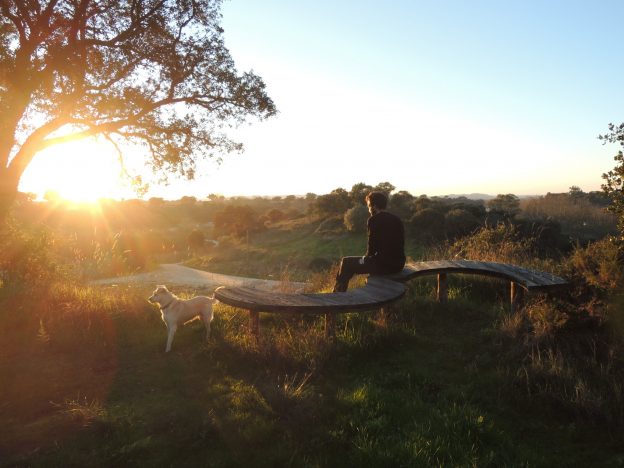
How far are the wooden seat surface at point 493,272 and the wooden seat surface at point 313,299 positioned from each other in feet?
2.55

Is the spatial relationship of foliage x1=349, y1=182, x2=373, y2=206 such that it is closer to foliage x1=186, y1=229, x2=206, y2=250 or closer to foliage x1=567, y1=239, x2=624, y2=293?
foliage x1=186, y1=229, x2=206, y2=250

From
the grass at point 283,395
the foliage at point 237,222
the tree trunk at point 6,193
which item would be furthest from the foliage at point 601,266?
the foliage at point 237,222

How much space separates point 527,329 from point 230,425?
352 cm

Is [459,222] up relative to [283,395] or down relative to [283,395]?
up

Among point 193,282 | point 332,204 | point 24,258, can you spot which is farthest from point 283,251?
point 24,258

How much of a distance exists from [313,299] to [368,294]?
683 millimetres

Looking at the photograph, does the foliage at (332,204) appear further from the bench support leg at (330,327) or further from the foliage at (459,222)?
the bench support leg at (330,327)

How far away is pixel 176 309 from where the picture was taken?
229 inches

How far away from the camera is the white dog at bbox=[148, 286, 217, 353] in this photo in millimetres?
5773

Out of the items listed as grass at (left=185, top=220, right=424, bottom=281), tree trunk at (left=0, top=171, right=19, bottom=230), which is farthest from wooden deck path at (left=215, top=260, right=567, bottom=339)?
grass at (left=185, top=220, right=424, bottom=281)

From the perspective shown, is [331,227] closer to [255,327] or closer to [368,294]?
[368,294]

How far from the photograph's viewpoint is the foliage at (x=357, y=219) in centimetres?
2636

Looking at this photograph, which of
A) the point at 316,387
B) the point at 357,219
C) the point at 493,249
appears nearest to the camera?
the point at 316,387

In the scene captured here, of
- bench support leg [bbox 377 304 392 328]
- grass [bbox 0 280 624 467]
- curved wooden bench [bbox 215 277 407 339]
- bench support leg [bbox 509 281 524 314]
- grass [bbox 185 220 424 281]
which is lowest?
grass [bbox 185 220 424 281]
